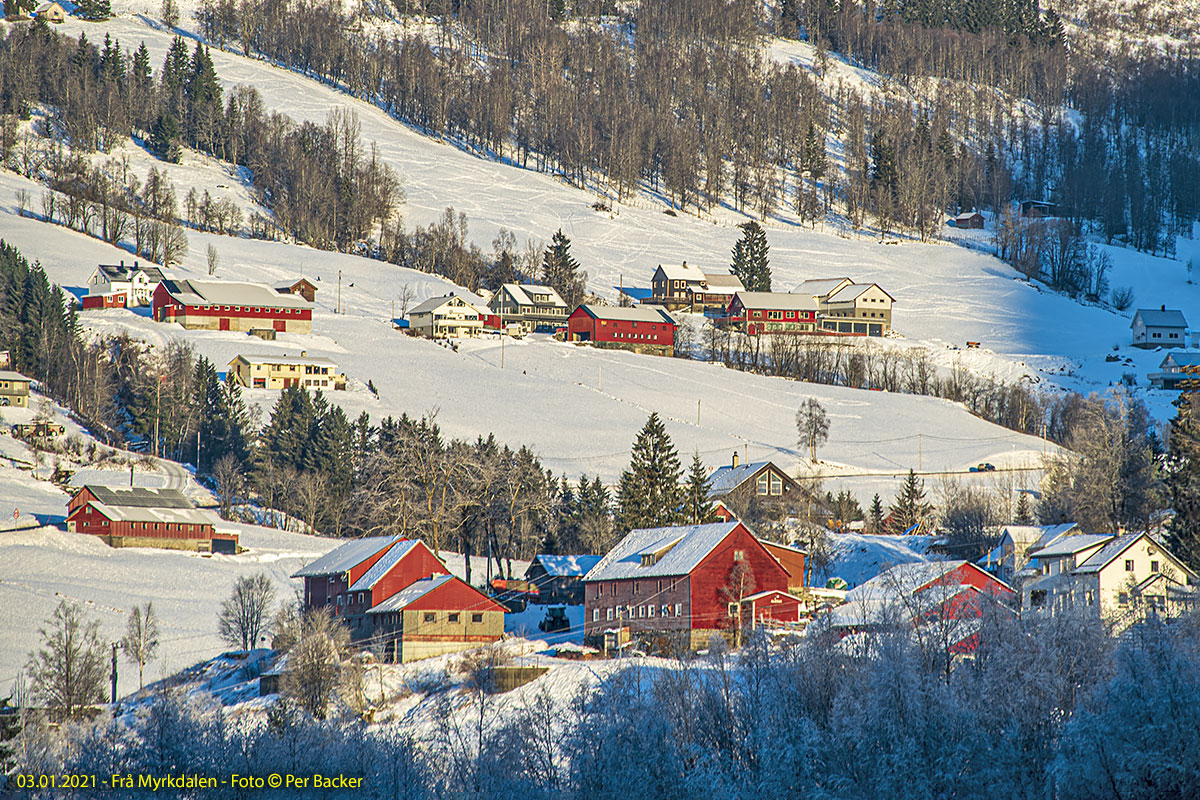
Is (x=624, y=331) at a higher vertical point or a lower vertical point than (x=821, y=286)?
lower

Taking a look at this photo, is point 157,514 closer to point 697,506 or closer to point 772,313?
point 697,506

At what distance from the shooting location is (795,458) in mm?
87562

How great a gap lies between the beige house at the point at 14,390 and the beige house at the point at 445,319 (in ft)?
116

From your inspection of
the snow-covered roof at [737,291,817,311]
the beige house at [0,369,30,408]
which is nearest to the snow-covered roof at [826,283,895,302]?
the snow-covered roof at [737,291,817,311]

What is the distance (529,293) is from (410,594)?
81.0 m

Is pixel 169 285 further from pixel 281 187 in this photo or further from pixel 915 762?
pixel 915 762

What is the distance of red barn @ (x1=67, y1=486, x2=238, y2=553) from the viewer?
67.6 metres

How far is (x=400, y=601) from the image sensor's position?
166ft

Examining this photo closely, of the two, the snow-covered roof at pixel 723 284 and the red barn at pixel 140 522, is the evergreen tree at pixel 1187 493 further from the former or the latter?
the snow-covered roof at pixel 723 284

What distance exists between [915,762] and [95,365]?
77838mm

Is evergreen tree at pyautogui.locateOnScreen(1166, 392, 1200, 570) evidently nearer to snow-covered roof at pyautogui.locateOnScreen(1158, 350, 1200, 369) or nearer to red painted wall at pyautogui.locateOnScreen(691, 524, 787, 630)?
red painted wall at pyautogui.locateOnScreen(691, 524, 787, 630)

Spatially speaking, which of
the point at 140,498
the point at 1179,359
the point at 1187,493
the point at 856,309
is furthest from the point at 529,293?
the point at 1187,493

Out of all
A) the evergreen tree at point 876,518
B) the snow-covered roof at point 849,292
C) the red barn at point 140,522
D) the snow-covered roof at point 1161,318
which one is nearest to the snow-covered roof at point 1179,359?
the snow-covered roof at point 1161,318

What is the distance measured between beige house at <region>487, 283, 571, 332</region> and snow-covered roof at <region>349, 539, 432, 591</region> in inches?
2906
